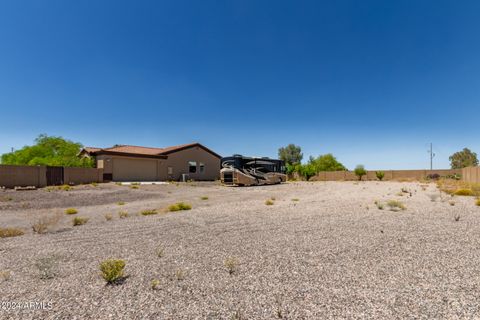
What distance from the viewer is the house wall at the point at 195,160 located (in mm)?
36281

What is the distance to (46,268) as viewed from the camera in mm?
3912

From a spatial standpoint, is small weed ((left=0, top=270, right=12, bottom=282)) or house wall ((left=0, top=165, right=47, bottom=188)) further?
house wall ((left=0, top=165, right=47, bottom=188))

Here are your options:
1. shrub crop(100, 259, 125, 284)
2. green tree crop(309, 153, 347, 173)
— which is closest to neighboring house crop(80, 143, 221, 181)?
shrub crop(100, 259, 125, 284)

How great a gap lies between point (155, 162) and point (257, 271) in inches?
1288

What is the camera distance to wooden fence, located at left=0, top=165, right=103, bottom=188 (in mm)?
19734

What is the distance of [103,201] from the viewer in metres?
13.9

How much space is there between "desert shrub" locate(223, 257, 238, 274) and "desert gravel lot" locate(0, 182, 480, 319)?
0.23ft

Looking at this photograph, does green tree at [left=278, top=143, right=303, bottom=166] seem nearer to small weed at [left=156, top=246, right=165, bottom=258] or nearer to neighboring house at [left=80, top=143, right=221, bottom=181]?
neighboring house at [left=80, top=143, right=221, bottom=181]

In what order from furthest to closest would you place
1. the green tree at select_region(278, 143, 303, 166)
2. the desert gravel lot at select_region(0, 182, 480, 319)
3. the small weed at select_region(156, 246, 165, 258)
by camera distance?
the green tree at select_region(278, 143, 303, 166), the small weed at select_region(156, 246, 165, 258), the desert gravel lot at select_region(0, 182, 480, 319)

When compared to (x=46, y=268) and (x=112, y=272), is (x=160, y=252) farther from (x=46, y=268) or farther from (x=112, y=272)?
(x=46, y=268)

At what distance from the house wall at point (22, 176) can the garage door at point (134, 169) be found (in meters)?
8.25

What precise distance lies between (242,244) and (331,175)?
47.3m

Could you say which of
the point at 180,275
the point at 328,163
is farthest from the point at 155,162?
the point at 328,163

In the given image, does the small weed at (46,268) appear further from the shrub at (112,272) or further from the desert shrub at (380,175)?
the desert shrub at (380,175)
